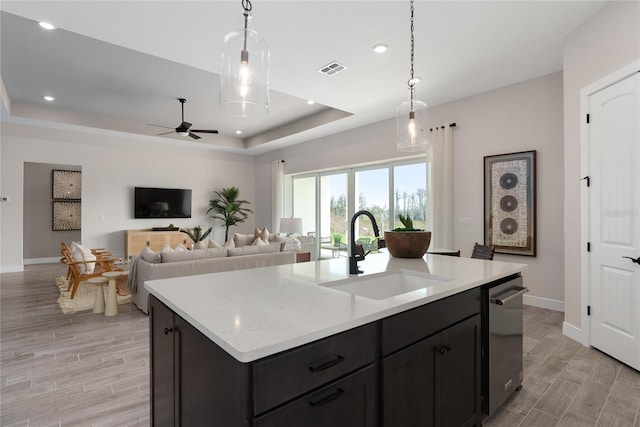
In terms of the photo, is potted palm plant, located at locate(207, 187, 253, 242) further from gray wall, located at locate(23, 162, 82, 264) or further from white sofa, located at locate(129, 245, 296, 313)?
white sofa, located at locate(129, 245, 296, 313)

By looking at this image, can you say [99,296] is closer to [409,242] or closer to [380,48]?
[409,242]

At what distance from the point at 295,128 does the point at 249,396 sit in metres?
6.86

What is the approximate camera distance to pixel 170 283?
5.35ft

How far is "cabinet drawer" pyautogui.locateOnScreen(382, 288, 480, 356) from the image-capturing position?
123 cm

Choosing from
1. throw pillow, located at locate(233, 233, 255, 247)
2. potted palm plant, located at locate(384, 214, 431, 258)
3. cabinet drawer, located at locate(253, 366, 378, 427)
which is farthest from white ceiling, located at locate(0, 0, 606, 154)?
cabinet drawer, located at locate(253, 366, 378, 427)

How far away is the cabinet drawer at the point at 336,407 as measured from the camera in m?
0.93

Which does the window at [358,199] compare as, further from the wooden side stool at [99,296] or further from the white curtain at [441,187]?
the wooden side stool at [99,296]

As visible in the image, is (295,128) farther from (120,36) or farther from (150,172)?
(120,36)

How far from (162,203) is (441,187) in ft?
21.9

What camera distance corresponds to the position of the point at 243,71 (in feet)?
6.41

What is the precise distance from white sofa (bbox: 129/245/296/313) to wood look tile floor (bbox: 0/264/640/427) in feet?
1.61

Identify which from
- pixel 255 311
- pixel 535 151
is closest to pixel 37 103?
pixel 255 311

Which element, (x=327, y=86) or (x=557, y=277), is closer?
(x=557, y=277)

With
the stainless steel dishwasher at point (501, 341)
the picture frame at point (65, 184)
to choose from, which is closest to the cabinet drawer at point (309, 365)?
the stainless steel dishwasher at point (501, 341)
